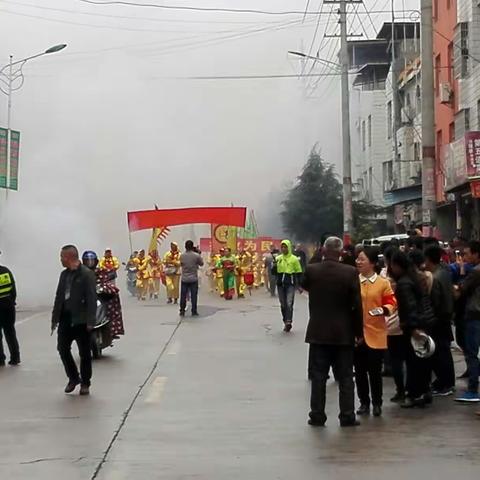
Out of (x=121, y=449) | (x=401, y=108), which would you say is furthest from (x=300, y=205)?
(x=121, y=449)

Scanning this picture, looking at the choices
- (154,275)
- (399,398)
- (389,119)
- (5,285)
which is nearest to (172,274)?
(154,275)

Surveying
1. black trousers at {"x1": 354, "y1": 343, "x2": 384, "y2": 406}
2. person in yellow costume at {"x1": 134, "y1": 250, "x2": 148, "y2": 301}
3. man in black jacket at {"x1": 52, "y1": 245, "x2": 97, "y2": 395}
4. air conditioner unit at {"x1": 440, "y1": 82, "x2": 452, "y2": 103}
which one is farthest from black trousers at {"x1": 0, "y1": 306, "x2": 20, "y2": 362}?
air conditioner unit at {"x1": 440, "y1": 82, "x2": 452, "y2": 103}

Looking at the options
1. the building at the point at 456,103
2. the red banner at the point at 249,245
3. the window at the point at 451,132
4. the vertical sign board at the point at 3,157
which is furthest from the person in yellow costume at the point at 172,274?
the window at the point at 451,132

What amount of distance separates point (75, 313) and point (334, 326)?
10.2 feet

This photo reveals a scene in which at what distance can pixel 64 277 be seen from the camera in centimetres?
1045

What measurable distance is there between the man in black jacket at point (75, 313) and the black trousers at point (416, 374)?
10.9ft

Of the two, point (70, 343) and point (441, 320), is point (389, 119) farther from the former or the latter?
point (70, 343)

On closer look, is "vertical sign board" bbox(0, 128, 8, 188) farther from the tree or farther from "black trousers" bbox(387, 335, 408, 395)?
"black trousers" bbox(387, 335, 408, 395)

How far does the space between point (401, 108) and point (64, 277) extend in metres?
34.7

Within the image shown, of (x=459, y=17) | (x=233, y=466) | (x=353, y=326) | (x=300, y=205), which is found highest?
(x=459, y=17)

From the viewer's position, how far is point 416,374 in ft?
30.9

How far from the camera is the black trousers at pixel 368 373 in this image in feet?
29.6

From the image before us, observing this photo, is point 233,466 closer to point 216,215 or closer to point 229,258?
point 229,258

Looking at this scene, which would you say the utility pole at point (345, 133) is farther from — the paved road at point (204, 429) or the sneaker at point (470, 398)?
the sneaker at point (470, 398)
